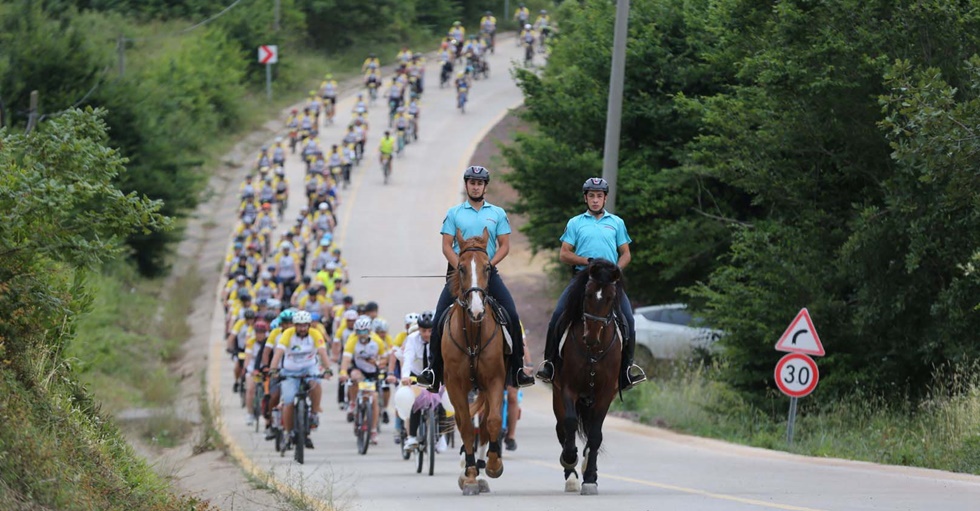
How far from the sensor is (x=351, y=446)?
77.5ft

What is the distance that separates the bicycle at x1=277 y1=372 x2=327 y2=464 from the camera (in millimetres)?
19922

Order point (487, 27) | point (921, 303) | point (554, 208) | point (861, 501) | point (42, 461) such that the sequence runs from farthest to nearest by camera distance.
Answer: point (487, 27), point (554, 208), point (921, 303), point (861, 501), point (42, 461)

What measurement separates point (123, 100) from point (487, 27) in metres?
39.3

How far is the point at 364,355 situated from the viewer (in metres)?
22.2

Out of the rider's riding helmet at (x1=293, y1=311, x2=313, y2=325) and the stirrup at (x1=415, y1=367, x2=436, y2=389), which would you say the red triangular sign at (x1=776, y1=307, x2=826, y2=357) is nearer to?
the rider's riding helmet at (x1=293, y1=311, x2=313, y2=325)

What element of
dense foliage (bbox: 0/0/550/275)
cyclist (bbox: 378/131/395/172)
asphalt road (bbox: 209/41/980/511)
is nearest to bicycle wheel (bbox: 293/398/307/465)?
asphalt road (bbox: 209/41/980/511)

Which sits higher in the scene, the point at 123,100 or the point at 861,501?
the point at 123,100

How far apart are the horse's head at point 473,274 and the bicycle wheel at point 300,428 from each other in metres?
7.04

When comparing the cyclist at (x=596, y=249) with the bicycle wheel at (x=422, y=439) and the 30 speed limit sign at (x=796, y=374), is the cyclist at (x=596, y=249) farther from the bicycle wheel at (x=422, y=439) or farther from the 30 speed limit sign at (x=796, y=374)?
the 30 speed limit sign at (x=796, y=374)

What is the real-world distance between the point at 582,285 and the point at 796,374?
772 cm

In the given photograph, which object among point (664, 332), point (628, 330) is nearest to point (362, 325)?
point (628, 330)

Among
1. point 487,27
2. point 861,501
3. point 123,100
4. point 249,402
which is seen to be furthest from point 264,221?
point 487,27

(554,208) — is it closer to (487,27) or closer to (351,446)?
(351,446)

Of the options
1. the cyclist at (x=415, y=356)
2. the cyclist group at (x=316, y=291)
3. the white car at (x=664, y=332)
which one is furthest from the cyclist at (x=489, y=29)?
the cyclist at (x=415, y=356)
